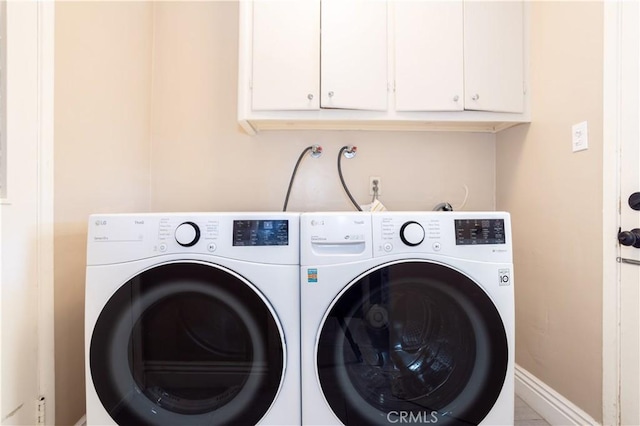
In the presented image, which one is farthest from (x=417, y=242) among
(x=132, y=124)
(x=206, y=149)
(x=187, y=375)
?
(x=132, y=124)

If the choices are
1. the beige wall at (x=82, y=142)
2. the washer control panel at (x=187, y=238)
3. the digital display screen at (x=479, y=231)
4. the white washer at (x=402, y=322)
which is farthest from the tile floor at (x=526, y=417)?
the beige wall at (x=82, y=142)

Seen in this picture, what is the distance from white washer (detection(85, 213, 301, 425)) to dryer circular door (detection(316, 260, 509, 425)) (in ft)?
0.46

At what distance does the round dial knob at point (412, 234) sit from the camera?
0.93 metres

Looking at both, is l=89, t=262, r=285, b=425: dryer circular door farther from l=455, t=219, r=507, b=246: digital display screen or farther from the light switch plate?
the light switch plate

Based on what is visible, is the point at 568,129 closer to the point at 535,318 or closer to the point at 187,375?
the point at 535,318

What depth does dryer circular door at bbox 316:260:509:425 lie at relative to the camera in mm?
913

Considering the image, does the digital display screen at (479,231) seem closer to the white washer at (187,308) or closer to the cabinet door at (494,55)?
the white washer at (187,308)

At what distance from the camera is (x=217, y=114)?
1705 millimetres

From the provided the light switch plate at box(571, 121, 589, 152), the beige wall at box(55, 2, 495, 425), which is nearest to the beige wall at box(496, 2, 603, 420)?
the light switch plate at box(571, 121, 589, 152)

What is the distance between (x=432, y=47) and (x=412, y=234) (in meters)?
0.97

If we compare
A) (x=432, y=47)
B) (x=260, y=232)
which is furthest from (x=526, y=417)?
(x=432, y=47)

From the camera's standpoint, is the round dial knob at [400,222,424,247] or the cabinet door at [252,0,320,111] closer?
the round dial knob at [400,222,424,247]

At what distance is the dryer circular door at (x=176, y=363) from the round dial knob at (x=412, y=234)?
473 mm

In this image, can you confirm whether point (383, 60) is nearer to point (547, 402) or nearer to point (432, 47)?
Answer: point (432, 47)
